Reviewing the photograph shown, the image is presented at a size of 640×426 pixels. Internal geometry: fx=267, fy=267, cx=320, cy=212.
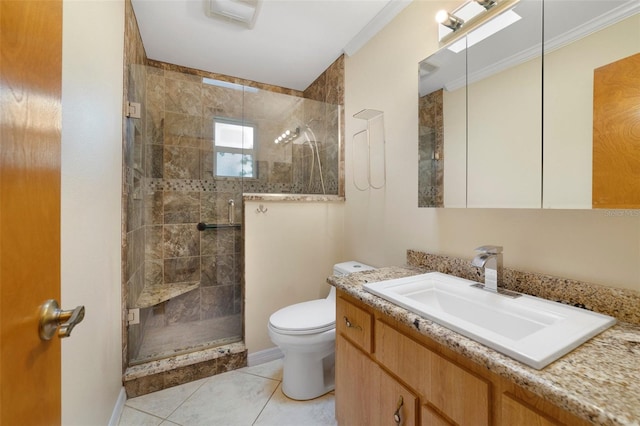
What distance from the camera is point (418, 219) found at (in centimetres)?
159

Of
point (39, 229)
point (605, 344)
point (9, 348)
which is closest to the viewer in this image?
point (9, 348)

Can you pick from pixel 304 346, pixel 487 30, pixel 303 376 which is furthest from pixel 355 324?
pixel 487 30

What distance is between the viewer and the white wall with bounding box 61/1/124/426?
2.97ft

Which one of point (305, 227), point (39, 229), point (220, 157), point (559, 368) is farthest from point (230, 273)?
point (559, 368)

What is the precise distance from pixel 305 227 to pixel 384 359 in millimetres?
1319

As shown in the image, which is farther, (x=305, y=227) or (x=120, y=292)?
(x=305, y=227)

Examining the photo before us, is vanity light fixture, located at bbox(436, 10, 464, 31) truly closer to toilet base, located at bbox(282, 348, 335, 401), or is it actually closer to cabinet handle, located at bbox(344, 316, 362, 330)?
cabinet handle, located at bbox(344, 316, 362, 330)

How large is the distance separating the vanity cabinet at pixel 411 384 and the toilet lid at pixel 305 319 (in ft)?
0.99

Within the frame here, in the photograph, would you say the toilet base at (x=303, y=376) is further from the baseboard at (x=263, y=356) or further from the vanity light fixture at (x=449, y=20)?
the vanity light fixture at (x=449, y=20)

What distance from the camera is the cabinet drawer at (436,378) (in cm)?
69

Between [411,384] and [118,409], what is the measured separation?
1615 millimetres

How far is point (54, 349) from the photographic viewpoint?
605 millimetres

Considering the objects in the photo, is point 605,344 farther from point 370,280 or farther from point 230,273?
point 230,273

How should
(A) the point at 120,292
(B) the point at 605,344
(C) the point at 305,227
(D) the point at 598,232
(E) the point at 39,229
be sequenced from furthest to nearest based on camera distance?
(C) the point at 305,227 → (A) the point at 120,292 → (D) the point at 598,232 → (B) the point at 605,344 → (E) the point at 39,229
